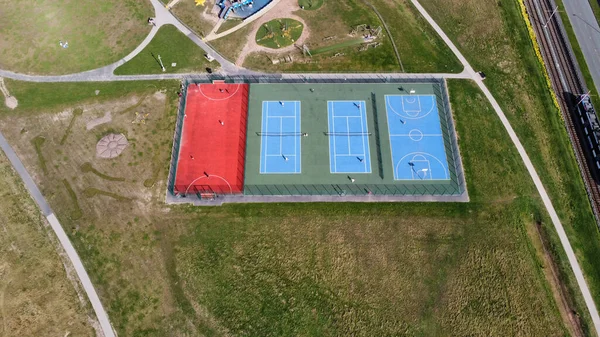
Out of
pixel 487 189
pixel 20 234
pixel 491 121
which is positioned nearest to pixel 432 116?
pixel 491 121

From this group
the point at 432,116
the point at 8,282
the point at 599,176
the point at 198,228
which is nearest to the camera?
the point at 8,282

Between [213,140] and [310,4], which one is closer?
[213,140]

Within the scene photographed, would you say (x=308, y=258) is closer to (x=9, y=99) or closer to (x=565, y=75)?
(x=565, y=75)

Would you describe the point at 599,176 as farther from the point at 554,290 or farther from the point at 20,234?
the point at 20,234

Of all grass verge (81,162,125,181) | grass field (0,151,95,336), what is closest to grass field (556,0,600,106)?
grass verge (81,162,125,181)

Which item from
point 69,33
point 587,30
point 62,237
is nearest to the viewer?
point 62,237

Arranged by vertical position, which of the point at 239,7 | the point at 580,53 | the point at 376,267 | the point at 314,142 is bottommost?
the point at 376,267

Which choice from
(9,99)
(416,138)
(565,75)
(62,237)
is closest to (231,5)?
(9,99)
